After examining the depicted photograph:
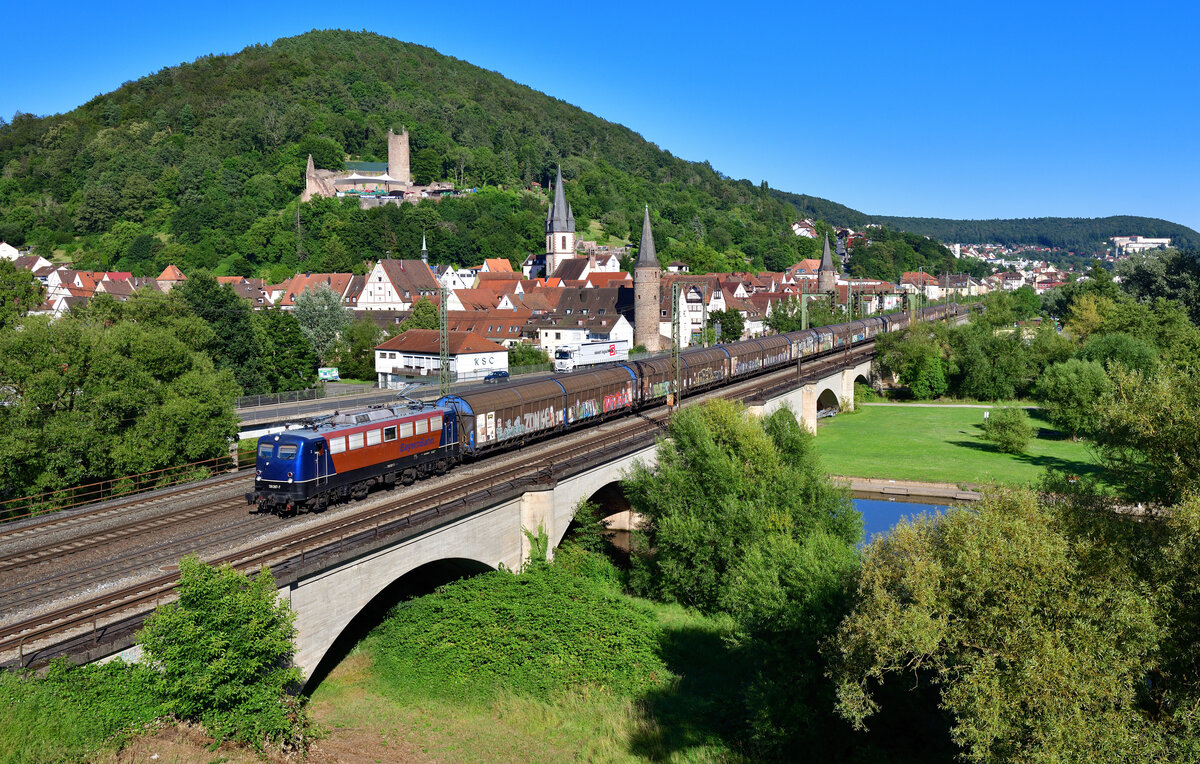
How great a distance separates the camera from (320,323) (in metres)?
80.3

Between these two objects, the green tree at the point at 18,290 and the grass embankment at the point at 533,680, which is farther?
the green tree at the point at 18,290

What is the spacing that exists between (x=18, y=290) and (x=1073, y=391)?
69.9 metres

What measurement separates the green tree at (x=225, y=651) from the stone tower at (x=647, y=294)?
250ft

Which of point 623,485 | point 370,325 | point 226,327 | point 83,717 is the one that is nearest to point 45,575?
point 83,717

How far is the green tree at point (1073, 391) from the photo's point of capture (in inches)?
2261

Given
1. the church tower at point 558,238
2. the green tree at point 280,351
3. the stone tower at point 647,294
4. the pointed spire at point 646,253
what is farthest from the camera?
the church tower at point 558,238

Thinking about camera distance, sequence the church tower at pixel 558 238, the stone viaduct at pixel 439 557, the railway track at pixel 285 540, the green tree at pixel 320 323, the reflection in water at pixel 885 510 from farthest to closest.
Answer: the church tower at pixel 558 238 < the green tree at pixel 320 323 < the reflection in water at pixel 885 510 < the stone viaduct at pixel 439 557 < the railway track at pixel 285 540

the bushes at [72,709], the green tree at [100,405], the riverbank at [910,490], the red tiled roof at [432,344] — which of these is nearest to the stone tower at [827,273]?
→ the red tiled roof at [432,344]

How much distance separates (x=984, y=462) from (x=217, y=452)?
1827 inches

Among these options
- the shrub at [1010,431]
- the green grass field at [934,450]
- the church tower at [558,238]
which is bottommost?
the green grass field at [934,450]

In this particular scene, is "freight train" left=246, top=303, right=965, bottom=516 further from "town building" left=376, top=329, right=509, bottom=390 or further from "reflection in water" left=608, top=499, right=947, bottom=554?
"town building" left=376, top=329, right=509, bottom=390

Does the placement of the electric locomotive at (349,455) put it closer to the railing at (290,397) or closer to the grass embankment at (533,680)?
the grass embankment at (533,680)

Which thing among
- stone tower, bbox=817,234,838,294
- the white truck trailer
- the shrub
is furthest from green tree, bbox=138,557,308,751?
stone tower, bbox=817,234,838,294

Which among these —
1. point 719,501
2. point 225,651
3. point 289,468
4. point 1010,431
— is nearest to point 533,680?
point 719,501
